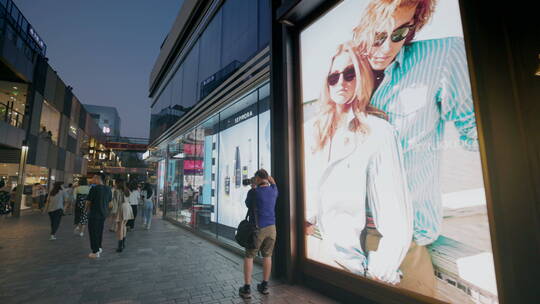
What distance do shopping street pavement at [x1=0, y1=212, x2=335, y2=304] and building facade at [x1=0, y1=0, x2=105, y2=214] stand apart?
36.8 feet

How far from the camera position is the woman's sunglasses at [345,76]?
3.72 metres

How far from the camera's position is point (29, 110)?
51.9 feet

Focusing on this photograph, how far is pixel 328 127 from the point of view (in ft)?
13.1

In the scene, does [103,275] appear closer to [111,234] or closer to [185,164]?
[111,234]

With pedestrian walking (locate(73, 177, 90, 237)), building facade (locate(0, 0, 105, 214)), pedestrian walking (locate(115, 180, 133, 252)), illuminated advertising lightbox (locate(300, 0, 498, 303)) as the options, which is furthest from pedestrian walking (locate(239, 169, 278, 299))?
building facade (locate(0, 0, 105, 214))

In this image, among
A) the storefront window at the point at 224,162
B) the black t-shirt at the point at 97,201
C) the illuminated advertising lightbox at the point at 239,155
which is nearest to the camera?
the black t-shirt at the point at 97,201

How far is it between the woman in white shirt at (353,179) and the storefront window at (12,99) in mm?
18525

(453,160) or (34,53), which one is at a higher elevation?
(34,53)

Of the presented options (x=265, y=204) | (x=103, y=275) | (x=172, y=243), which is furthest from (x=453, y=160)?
(x=172, y=243)

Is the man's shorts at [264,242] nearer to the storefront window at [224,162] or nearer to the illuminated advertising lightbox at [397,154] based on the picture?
the illuminated advertising lightbox at [397,154]

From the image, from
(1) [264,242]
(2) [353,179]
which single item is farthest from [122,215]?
(2) [353,179]

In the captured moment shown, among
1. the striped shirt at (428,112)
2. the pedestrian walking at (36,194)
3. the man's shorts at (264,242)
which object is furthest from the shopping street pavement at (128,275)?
the pedestrian walking at (36,194)

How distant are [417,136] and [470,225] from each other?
3.19ft

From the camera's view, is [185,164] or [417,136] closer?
[417,136]
